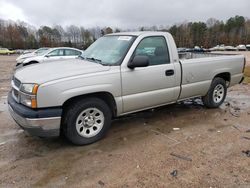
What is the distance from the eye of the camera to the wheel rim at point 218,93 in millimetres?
5755

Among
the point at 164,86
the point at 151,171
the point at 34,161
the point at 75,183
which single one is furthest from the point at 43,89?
Result: the point at 164,86

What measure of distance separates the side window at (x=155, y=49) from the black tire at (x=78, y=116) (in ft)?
4.03

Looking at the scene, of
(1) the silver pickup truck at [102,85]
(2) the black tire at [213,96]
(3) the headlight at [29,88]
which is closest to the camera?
(3) the headlight at [29,88]

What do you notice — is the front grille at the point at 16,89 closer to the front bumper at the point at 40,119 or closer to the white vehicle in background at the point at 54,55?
the front bumper at the point at 40,119

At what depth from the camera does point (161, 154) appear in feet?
11.6

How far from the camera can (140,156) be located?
3.48 meters

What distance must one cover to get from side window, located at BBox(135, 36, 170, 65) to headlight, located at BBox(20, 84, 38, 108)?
193cm

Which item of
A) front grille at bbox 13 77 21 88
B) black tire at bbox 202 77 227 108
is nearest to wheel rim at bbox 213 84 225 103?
black tire at bbox 202 77 227 108

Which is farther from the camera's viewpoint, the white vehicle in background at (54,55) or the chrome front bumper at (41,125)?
the white vehicle in background at (54,55)

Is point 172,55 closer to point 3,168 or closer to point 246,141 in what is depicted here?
point 246,141

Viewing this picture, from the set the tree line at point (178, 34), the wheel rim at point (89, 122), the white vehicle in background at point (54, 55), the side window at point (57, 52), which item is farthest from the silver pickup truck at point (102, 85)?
the tree line at point (178, 34)

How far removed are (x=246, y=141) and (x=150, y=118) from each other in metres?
1.98

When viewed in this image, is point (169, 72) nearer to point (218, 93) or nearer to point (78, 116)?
point (78, 116)

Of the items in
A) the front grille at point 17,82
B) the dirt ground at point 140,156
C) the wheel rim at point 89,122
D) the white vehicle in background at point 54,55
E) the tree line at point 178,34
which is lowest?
the dirt ground at point 140,156
